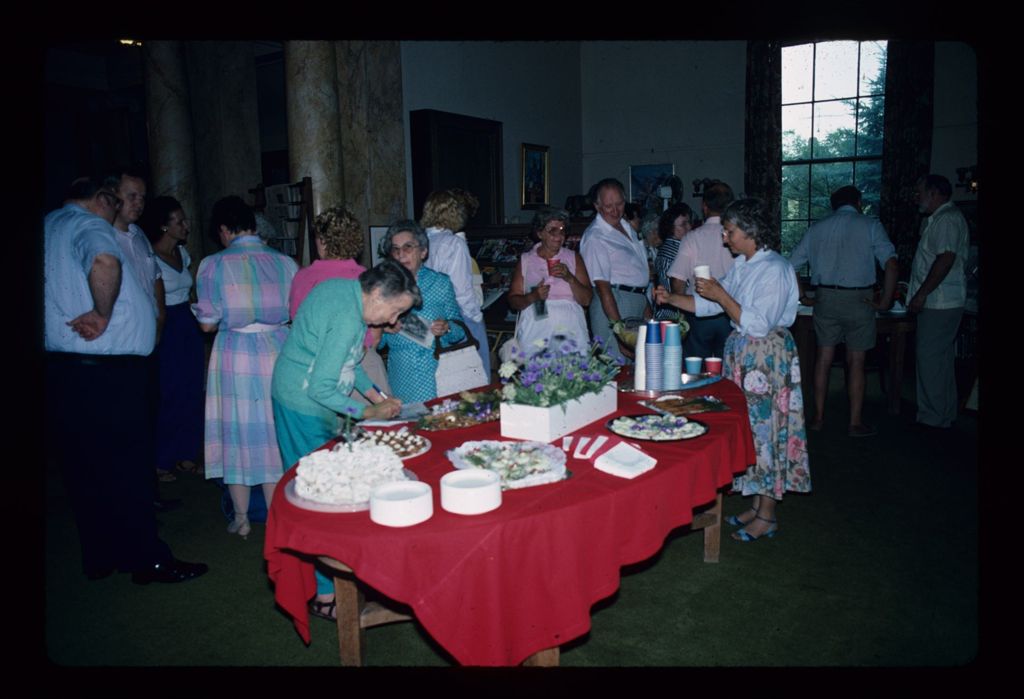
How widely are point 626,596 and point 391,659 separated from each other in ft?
3.55

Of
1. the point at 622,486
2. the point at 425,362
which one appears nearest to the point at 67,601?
the point at 425,362

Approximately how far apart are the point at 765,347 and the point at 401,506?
221cm

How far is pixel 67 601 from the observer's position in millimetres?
3307

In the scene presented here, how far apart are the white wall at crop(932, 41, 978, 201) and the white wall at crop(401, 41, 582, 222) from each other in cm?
504

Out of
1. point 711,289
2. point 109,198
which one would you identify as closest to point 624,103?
point 711,289

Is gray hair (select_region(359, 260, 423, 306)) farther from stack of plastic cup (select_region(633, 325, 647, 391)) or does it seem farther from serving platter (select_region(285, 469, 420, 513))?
stack of plastic cup (select_region(633, 325, 647, 391))

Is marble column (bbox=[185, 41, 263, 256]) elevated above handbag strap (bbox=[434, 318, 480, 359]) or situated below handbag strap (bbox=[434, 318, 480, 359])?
above

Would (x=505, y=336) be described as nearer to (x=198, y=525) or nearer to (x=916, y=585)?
(x=198, y=525)

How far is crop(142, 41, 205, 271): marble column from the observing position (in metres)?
6.77

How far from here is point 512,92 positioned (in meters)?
9.76

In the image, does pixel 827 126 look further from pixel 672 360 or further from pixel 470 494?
pixel 470 494

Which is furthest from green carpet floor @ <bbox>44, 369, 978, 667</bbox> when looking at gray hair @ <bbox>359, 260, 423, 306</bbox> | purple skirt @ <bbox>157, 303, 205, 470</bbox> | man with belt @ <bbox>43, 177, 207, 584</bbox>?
gray hair @ <bbox>359, 260, 423, 306</bbox>

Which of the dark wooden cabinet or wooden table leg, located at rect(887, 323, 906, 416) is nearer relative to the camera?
wooden table leg, located at rect(887, 323, 906, 416)

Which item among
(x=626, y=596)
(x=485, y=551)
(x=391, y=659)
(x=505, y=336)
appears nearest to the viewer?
(x=485, y=551)
